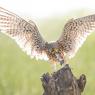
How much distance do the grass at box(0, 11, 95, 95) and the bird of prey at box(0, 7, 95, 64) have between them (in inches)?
177

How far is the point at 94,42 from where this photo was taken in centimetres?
1404

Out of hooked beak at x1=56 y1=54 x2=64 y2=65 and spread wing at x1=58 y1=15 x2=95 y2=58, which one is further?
spread wing at x1=58 y1=15 x2=95 y2=58

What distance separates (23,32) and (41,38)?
0.61ft

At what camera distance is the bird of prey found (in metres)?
6.65

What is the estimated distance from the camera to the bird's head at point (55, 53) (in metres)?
6.70

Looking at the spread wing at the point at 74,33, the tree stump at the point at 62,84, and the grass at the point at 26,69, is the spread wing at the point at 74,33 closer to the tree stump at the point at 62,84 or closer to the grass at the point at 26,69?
the tree stump at the point at 62,84

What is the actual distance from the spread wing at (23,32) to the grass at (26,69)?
4.54 metres

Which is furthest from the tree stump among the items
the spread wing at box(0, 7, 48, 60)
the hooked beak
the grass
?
the grass

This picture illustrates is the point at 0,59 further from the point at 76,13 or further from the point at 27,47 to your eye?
the point at 27,47

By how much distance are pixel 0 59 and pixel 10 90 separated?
1226 mm

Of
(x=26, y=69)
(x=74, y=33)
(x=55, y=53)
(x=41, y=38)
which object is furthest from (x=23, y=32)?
(x=26, y=69)

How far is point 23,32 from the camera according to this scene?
22.1ft

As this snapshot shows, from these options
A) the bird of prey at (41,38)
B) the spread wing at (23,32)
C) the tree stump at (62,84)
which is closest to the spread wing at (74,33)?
the bird of prey at (41,38)

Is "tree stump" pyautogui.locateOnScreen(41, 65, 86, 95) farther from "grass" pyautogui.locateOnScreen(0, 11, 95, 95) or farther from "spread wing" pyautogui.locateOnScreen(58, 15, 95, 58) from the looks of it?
"grass" pyautogui.locateOnScreen(0, 11, 95, 95)
